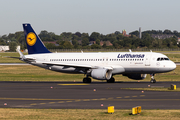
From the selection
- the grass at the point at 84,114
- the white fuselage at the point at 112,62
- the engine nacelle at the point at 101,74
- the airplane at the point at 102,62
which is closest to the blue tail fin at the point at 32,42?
the airplane at the point at 102,62

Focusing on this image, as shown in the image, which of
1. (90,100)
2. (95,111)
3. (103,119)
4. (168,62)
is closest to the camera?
(103,119)

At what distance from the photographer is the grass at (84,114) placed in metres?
18.8

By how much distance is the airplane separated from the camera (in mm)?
45094

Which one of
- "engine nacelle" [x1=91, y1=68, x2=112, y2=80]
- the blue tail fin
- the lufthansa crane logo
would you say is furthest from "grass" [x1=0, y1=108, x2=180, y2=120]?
the lufthansa crane logo

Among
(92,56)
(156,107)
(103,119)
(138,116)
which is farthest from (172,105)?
(92,56)

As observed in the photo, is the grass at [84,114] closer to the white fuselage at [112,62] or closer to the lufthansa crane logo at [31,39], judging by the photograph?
the white fuselage at [112,62]

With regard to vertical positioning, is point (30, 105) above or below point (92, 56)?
below

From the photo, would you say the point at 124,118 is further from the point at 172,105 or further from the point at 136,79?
the point at 136,79

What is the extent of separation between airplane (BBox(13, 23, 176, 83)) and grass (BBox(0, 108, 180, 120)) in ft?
77.2

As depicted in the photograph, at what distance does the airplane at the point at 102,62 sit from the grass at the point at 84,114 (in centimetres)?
2354

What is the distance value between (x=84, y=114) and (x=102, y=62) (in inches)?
1112

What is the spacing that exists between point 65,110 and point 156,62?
83.7 feet

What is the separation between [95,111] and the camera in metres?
21.2

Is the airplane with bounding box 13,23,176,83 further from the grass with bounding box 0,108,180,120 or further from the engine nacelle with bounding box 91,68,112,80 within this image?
the grass with bounding box 0,108,180,120
